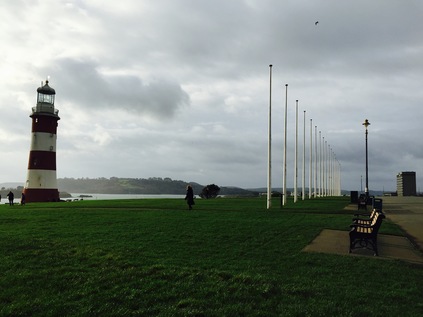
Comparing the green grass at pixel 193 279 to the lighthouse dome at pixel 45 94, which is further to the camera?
the lighthouse dome at pixel 45 94

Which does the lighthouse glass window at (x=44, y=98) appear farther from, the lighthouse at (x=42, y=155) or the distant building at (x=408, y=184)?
the distant building at (x=408, y=184)

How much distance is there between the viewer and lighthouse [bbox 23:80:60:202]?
40750 millimetres

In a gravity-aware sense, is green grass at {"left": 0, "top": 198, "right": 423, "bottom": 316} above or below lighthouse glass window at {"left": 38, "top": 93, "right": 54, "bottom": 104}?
below

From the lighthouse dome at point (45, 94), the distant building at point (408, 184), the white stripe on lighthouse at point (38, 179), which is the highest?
the lighthouse dome at point (45, 94)

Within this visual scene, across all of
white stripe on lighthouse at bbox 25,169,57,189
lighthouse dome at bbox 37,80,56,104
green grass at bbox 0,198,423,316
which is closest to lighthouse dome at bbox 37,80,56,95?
lighthouse dome at bbox 37,80,56,104

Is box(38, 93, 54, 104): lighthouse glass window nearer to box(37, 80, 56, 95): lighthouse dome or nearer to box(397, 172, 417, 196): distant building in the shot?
box(37, 80, 56, 95): lighthouse dome

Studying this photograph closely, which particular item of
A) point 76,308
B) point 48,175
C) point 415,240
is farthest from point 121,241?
point 48,175

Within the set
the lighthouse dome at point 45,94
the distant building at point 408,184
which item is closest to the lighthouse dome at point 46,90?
the lighthouse dome at point 45,94

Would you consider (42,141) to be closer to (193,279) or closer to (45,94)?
(45,94)

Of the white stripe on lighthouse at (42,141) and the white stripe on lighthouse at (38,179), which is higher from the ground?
the white stripe on lighthouse at (42,141)

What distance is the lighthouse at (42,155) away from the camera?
40750 mm

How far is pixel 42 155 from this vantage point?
41062 mm

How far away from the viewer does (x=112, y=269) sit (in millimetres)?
7984

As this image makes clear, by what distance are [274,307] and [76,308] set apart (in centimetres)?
308
